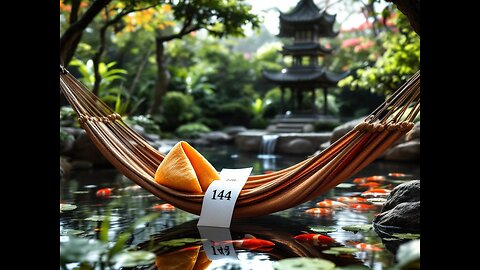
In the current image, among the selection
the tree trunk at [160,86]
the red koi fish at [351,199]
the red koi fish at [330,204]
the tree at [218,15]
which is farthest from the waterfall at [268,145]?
the red koi fish at [330,204]

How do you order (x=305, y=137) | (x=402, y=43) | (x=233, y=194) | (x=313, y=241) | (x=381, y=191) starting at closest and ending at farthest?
1. (x=313, y=241)
2. (x=233, y=194)
3. (x=381, y=191)
4. (x=402, y=43)
5. (x=305, y=137)

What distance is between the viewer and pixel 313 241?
8.00 ft

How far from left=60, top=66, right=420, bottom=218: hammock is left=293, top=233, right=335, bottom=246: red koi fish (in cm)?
17

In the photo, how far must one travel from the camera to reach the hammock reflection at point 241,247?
2094 mm

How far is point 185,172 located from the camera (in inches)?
108

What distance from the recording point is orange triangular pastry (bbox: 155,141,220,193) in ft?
8.93

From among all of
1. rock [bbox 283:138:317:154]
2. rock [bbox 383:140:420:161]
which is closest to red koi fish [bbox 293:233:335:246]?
rock [bbox 383:140:420:161]

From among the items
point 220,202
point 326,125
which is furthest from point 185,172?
Answer: point 326,125

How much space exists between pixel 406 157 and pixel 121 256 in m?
6.09

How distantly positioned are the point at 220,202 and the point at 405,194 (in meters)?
0.90

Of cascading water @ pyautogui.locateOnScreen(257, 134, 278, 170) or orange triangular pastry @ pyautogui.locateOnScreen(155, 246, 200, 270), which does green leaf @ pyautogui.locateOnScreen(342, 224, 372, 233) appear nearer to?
orange triangular pastry @ pyautogui.locateOnScreen(155, 246, 200, 270)

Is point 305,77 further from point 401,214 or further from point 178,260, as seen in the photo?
point 178,260
